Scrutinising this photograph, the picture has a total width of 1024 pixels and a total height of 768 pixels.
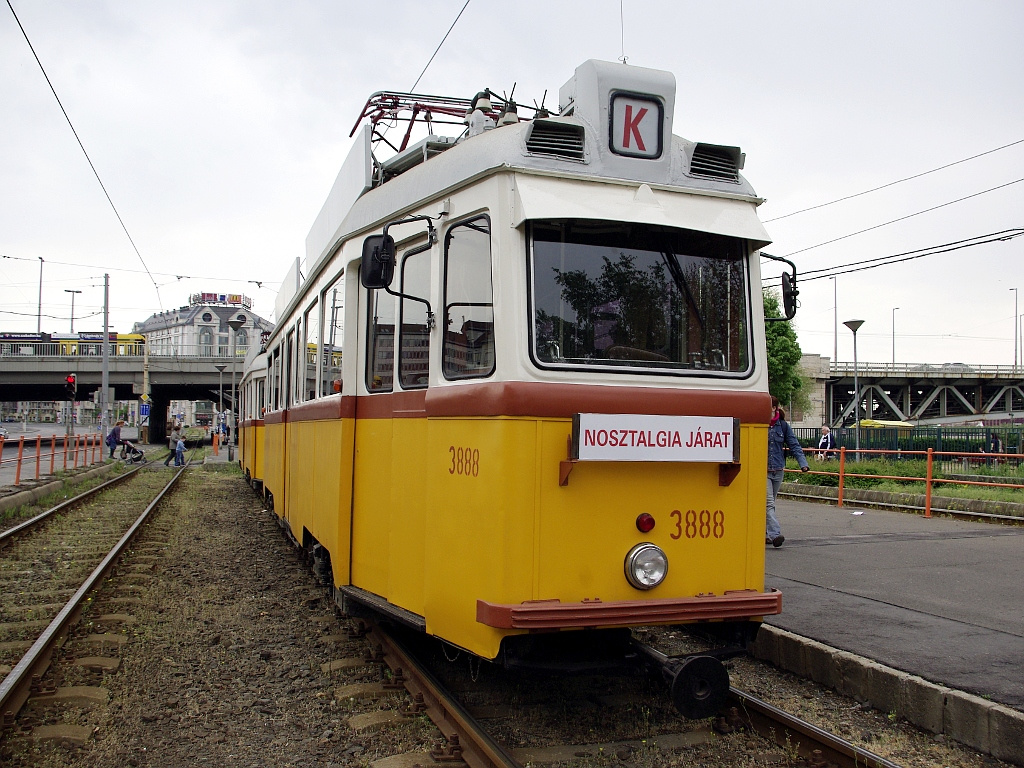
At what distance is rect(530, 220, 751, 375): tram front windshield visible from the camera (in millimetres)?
4277

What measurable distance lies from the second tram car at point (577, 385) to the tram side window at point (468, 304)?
0.01 meters

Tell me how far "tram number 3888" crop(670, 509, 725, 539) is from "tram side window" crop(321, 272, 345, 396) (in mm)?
2676

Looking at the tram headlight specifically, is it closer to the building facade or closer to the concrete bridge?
the concrete bridge

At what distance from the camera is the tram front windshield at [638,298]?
4.28 meters

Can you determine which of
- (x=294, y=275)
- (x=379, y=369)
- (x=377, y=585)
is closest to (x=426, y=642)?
(x=377, y=585)

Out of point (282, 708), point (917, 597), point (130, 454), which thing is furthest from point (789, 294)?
point (130, 454)

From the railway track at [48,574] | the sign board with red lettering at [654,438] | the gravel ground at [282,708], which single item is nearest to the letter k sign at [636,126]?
the sign board with red lettering at [654,438]

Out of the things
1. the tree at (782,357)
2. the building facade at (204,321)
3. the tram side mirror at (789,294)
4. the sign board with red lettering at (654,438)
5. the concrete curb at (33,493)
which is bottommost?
the concrete curb at (33,493)

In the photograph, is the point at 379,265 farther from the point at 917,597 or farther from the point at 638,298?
the point at 917,597

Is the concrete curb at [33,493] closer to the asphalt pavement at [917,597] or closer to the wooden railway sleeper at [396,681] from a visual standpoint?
the wooden railway sleeper at [396,681]

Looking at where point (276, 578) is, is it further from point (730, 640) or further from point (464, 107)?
point (730, 640)

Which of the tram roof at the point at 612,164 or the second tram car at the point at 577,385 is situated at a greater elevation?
the tram roof at the point at 612,164

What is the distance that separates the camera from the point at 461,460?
14.2 feet

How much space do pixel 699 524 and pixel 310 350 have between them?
4.40m
